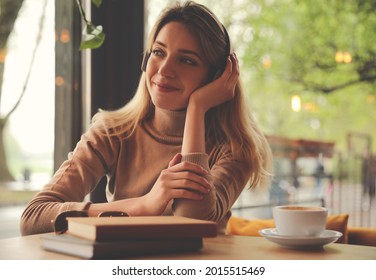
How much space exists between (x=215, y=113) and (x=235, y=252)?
0.70 meters

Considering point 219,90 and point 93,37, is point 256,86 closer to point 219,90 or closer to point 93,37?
point 219,90

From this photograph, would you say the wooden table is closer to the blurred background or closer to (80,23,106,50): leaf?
(80,23,106,50): leaf

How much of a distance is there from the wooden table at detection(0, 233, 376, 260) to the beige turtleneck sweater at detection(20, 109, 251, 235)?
9.5 inches

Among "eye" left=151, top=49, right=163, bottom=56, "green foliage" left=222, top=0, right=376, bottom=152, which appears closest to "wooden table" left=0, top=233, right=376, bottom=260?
"eye" left=151, top=49, right=163, bottom=56

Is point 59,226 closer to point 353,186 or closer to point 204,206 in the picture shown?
point 204,206

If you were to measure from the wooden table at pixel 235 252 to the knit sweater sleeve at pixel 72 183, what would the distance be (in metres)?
0.16

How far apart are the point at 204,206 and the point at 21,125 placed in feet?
3.09

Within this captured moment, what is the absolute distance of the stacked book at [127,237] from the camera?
77 cm

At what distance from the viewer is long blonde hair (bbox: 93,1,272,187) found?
1425mm

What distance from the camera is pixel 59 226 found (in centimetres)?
91

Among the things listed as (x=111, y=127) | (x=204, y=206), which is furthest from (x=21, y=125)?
(x=204, y=206)

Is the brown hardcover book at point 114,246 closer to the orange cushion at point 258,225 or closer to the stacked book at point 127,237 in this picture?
the stacked book at point 127,237

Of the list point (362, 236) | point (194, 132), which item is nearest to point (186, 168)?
point (194, 132)

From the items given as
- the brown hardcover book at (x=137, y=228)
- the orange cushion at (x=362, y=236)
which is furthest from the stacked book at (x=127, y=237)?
the orange cushion at (x=362, y=236)
